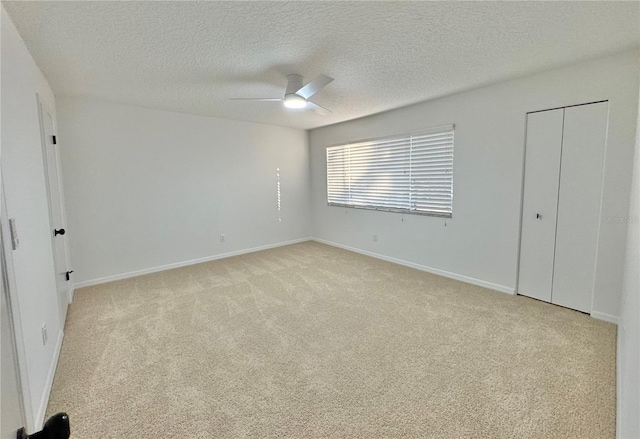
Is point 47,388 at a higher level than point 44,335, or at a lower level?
lower

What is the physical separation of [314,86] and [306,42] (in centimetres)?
46

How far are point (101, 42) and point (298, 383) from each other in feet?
9.45

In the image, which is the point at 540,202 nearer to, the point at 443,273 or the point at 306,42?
the point at 443,273

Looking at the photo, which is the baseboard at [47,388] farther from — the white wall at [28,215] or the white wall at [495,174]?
the white wall at [495,174]

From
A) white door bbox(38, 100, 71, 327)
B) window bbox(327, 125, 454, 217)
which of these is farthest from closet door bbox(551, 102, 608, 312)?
white door bbox(38, 100, 71, 327)

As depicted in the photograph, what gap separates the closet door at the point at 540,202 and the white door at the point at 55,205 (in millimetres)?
4734

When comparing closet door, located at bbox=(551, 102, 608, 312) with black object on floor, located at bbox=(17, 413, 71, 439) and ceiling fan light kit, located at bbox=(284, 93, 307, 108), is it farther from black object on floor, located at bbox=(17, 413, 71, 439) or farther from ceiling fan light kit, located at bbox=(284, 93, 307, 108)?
black object on floor, located at bbox=(17, 413, 71, 439)

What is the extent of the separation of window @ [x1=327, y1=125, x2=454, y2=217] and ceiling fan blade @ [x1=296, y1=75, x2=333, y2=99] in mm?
2001

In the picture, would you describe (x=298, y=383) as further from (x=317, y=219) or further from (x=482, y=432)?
(x=317, y=219)

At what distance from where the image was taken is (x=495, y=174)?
3.46m

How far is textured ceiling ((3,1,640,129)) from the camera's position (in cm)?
187

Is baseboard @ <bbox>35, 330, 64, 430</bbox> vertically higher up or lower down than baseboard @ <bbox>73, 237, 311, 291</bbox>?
lower down

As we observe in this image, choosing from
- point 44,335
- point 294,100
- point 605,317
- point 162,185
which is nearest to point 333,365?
point 44,335

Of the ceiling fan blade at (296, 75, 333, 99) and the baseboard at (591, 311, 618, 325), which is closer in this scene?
the ceiling fan blade at (296, 75, 333, 99)
